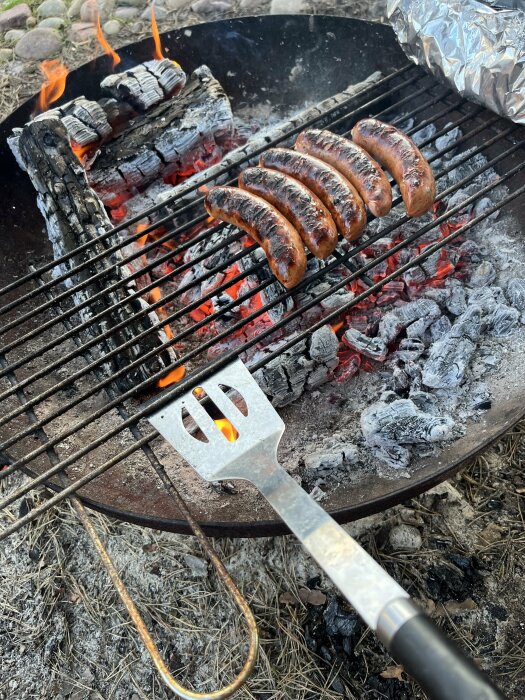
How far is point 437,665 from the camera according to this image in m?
1.04

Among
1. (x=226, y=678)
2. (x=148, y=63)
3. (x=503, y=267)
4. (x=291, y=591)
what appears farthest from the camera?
(x=148, y=63)

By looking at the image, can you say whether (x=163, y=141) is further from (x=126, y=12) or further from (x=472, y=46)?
(x=126, y=12)

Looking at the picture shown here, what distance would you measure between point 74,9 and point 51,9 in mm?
245

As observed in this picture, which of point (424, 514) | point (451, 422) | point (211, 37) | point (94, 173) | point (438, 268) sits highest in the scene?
point (211, 37)

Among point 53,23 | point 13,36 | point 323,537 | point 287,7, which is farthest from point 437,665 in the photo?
point 13,36

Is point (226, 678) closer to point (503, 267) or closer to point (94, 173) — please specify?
point (503, 267)

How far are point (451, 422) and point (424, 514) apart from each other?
750mm

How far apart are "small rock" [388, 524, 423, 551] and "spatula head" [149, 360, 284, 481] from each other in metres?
1.22

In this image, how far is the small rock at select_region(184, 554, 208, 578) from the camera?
2.65 meters

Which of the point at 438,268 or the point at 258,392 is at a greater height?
the point at 258,392

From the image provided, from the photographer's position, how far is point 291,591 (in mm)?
2525

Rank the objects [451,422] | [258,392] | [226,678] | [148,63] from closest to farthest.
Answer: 1. [258,392]
2. [451,422]
3. [226,678]
4. [148,63]

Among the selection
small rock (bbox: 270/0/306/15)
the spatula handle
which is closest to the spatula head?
the spatula handle

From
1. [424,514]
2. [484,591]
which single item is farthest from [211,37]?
[484,591]
